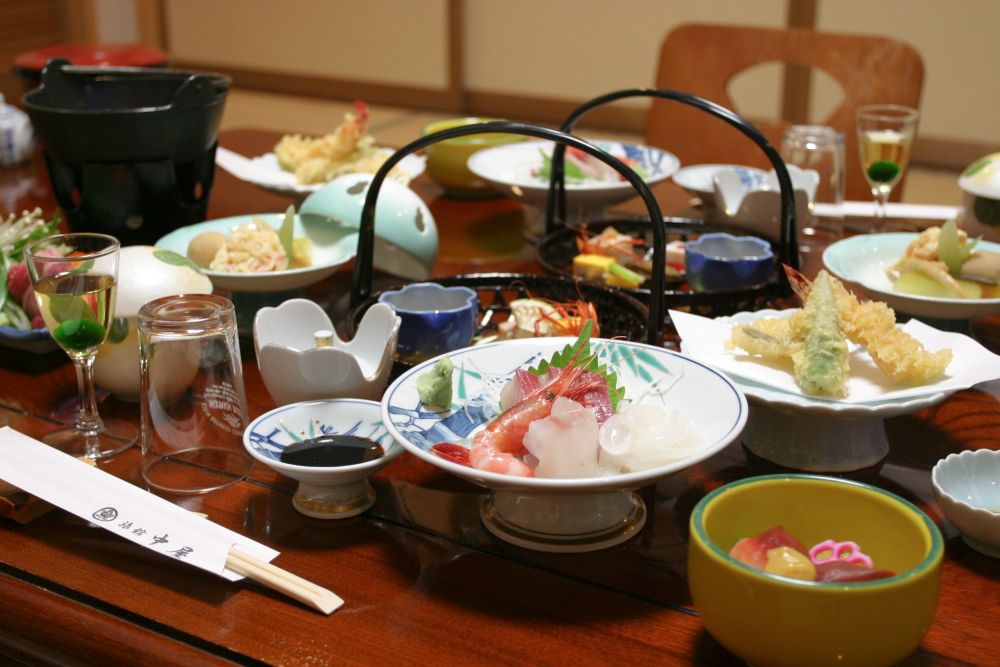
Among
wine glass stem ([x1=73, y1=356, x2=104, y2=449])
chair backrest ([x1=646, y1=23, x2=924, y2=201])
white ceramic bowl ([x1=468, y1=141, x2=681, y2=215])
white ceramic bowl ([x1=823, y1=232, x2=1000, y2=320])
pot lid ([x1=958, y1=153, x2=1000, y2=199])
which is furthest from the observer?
chair backrest ([x1=646, y1=23, x2=924, y2=201])

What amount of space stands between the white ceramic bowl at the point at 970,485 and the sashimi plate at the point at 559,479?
0.18 metres

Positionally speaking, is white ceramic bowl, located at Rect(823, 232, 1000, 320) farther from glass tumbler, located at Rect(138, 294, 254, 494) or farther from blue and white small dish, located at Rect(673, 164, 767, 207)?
glass tumbler, located at Rect(138, 294, 254, 494)

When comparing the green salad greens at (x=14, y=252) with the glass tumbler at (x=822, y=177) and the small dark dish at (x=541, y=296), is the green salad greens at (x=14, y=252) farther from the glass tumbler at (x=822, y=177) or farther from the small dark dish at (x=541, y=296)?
the glass tumbler at (x=822, y=177)

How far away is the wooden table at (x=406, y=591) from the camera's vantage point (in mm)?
795

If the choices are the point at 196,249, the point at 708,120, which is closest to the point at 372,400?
the point at 196,249

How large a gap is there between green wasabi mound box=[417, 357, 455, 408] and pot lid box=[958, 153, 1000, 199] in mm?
940

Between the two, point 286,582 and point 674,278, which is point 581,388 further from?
point 674,278

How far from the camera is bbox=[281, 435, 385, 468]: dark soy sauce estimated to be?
96 centimetres

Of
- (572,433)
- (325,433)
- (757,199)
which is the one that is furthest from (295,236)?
(572,433)

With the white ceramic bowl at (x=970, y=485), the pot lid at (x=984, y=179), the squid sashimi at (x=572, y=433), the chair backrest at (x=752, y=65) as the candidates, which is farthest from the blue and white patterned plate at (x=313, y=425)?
the chair backrest at (x=752, y=65)

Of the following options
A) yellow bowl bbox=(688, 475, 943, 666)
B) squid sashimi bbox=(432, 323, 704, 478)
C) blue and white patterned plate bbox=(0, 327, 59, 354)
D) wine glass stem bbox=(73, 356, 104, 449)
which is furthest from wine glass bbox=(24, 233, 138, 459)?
yellow bowl bbox=(688, 475, 943, 666)

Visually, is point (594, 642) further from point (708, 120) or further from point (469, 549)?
point (708, 120)

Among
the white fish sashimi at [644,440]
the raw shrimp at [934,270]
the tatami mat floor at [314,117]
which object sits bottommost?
the tatami mat floor at [314,117]

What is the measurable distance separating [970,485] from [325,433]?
584 millimetres
